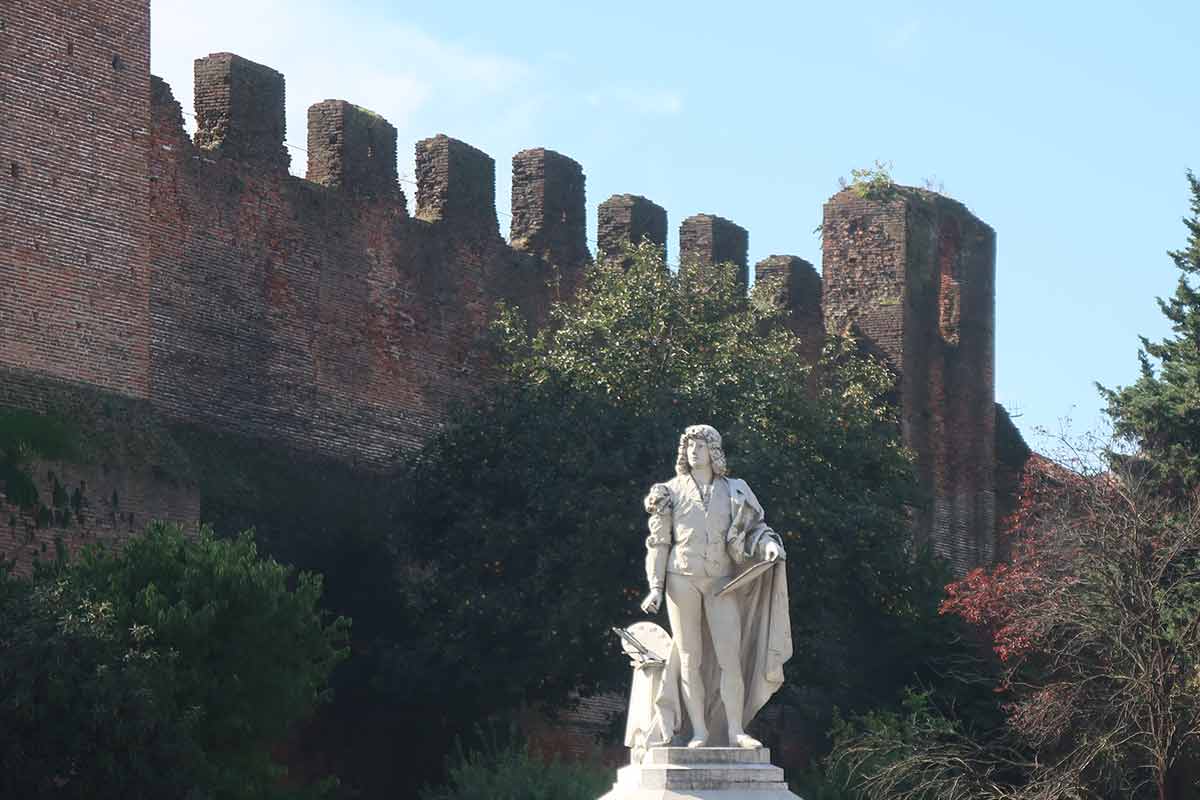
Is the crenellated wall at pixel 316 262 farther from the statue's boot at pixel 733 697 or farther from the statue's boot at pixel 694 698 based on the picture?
the statue's boot at pixel 733 697

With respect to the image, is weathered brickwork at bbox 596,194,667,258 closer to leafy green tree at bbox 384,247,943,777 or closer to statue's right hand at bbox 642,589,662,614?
leafy green tree at bbox 384,247,943,777

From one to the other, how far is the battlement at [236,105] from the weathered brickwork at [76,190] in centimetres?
396

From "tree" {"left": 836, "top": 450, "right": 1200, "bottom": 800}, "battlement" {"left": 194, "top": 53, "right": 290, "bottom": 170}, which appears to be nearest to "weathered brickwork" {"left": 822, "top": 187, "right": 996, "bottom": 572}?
"tree" {"left": 836, "top": 450, "right": 1200, "bottom": 800}

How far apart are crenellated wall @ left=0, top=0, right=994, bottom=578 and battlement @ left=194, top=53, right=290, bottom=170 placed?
24 millimetres

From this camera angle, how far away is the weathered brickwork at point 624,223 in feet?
126

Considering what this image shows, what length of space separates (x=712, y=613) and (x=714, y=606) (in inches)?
1.8

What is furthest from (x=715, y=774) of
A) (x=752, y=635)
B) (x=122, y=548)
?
(x=122, y=548)

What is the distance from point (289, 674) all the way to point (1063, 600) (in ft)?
28.1

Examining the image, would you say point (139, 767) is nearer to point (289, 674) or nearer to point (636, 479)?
point (289, 674)

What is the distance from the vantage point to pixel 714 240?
39500 millimetres

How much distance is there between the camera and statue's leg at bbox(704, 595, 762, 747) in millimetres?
18438

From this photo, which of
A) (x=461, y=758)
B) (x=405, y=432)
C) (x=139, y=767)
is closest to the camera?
(x=139, y=767)

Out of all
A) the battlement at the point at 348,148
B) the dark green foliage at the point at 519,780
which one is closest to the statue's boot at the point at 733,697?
the dark green foliage at the point at 519,780

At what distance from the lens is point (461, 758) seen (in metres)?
28.6
